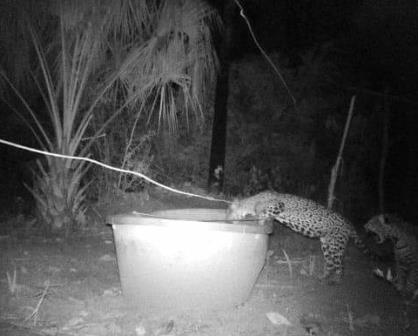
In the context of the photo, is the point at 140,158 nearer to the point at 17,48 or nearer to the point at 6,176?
the point at 17,48

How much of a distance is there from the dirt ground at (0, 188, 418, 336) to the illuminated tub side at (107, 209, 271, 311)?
0.50 ft

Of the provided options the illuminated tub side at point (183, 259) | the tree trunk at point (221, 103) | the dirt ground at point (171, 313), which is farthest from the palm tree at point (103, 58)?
the tree trunk at point (221, 103)

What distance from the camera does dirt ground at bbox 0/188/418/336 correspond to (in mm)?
4137

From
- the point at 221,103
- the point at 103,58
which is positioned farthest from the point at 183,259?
the point at 221,103

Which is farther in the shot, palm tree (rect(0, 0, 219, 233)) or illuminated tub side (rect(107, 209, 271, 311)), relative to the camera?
palm tree (rect(0, 0, 219, 233))

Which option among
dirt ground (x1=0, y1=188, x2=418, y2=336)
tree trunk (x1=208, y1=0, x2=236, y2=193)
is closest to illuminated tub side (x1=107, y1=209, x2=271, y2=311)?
dirt ground (x1=0, y1=188, x2=418, y2=336)

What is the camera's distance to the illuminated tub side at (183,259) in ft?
13.3

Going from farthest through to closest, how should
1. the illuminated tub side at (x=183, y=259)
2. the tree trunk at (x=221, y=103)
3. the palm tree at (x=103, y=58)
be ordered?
the tree trunk at (x=221, y=103) < the palm tree at (x=103, y=58) < the illuminated tub side at (x=183, y=259)

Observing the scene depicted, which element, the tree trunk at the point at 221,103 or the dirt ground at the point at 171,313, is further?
the tree trunk at the point at 221,103

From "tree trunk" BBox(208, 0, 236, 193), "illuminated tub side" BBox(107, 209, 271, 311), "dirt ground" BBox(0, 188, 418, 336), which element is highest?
"tree trunk" BBox(208, 0, 236, 193)

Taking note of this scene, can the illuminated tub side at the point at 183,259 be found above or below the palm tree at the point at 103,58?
below

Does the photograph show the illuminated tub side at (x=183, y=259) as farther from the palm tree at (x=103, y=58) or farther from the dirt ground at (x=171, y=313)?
the palm tree at (x=103, y=58)

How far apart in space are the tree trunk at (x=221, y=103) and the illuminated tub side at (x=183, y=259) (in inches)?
246

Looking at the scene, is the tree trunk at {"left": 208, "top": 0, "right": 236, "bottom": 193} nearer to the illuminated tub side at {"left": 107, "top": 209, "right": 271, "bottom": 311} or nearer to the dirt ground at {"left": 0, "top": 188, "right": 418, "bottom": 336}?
the dirt ground at {"left": 0, "top": 188, "right": 418, "bottom": 336}
